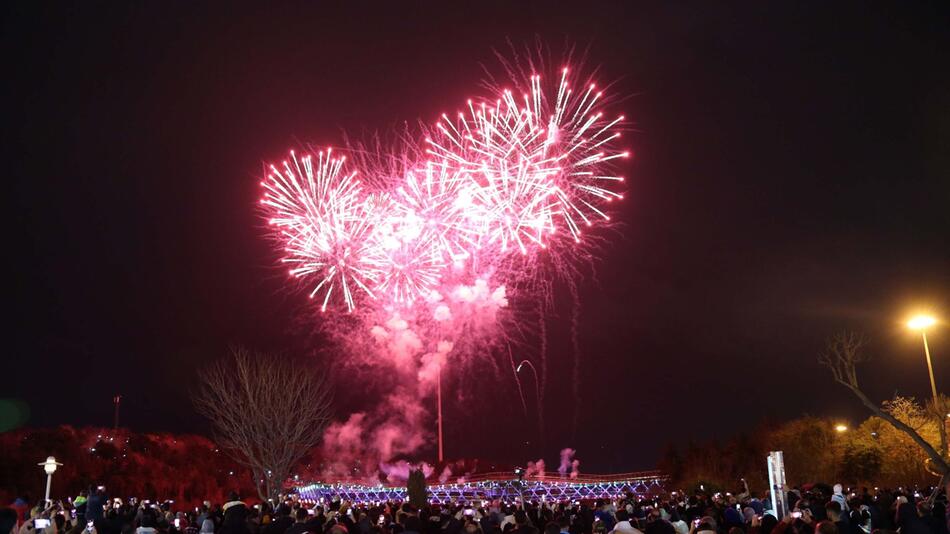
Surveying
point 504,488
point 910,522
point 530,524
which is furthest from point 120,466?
point 910,522

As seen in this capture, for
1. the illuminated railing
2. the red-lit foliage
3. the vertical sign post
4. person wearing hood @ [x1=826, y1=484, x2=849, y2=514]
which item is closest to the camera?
person wearing hood @ [x1=826, y1=484, x2=849, y2=514]

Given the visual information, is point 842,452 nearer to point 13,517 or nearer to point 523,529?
point 523,529

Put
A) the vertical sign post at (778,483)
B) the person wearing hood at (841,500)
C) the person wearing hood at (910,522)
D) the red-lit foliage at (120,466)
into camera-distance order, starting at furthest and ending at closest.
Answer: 1. the red-lit foliage at (120,466)
2. the vertical sign post at (778,483)
3. the person wearing hood at (841,500)
4. the person wearing hood at (910,522)

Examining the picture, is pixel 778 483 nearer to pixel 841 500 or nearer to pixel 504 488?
pixel 841 500

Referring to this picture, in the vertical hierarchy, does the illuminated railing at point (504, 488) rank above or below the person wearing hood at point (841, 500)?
below

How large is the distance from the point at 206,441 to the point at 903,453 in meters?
61.1

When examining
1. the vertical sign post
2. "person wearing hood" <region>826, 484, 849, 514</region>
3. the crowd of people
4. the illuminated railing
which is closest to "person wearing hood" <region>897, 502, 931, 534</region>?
the crowd of people

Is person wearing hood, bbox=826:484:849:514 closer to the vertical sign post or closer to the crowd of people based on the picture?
the crowd of people

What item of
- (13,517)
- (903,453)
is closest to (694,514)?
(13,517)

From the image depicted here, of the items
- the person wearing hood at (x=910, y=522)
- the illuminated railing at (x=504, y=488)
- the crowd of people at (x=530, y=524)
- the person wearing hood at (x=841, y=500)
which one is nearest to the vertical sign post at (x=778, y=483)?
the crowd of people at (x=530, y=524)

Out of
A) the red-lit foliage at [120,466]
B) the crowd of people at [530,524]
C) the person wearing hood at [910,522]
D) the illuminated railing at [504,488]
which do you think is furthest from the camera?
the illuminated railing at [504,488]

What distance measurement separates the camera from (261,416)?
45.2m

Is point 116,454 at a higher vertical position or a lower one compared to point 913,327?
lower

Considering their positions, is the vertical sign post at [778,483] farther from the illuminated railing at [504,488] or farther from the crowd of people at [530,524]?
the illuminated railing at [504,488]
